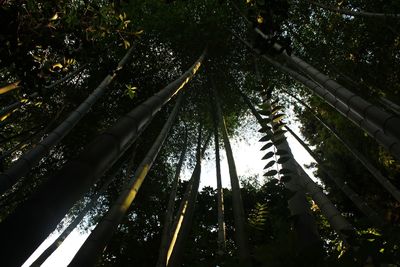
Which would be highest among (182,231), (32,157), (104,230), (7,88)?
(7,88)

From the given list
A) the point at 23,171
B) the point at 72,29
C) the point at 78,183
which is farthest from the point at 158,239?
the point at 78,183

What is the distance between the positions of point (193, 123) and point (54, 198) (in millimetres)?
8818

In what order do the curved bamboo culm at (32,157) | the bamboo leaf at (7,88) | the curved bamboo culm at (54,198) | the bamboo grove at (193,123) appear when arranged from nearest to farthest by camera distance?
1. the curved bamboo culm at (54,198)
2. the bamboo grove at (193,123)
3. the curved bamboo culm at (32,157)
4. the bamboo leaf at (7,88)

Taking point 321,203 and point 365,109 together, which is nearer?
point 365,109

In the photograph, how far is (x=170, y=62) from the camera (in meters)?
9.03

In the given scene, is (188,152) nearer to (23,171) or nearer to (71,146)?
(71,146)

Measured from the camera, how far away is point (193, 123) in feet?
32.8

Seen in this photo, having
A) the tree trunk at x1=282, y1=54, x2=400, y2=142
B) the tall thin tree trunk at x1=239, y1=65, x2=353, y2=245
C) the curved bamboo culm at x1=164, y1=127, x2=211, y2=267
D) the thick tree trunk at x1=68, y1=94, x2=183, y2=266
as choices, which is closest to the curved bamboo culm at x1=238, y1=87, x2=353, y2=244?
the tall thin tree trunk at x1=239, y1=65, x2=353, y2=245

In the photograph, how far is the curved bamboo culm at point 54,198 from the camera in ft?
3.40

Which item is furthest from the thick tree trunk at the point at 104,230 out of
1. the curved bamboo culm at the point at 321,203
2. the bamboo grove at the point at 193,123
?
the curved bamboo culm at the point at 321,203

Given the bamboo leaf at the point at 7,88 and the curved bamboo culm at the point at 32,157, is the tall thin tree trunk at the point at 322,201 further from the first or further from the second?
the bamboo leaf at the point at 7,88

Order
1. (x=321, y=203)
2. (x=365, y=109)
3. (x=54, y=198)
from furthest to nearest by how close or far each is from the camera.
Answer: (x=321, y=203)
(x=365, y=109)
(x=54, y=198)

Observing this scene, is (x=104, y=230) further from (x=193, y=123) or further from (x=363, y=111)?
(x=193, y=123)

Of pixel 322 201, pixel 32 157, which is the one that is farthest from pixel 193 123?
pixel 322 201
